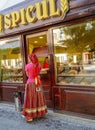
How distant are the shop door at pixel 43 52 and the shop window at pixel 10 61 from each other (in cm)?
47

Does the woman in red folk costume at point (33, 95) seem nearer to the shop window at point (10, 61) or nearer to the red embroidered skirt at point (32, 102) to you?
the red embroidered skirt at point (32, 102)

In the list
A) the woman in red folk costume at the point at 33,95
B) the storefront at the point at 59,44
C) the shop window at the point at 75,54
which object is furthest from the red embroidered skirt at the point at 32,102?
the shop window at the point at 75,54

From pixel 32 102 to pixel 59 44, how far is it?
1725 millimetres

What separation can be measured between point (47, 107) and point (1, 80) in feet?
7.48

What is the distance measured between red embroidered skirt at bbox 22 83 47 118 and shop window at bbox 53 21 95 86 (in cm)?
75

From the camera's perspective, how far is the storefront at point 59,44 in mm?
5074

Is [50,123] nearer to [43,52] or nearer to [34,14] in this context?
[43,52]

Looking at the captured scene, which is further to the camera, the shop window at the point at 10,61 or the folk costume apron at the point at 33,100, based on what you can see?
the shop window at the point at 10,61

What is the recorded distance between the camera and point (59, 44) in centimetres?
578

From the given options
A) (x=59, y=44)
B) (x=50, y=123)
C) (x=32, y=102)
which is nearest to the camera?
(x=50, y=123)

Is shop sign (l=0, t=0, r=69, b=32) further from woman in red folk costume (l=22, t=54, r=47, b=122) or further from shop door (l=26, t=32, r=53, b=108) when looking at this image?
woman in red folk costume (l=22, t=54, r=47, b=122)

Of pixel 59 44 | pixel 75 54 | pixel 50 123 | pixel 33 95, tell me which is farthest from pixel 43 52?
pixel 50 123

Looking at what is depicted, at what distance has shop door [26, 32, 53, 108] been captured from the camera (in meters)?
5.99

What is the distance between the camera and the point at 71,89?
5.35 m
